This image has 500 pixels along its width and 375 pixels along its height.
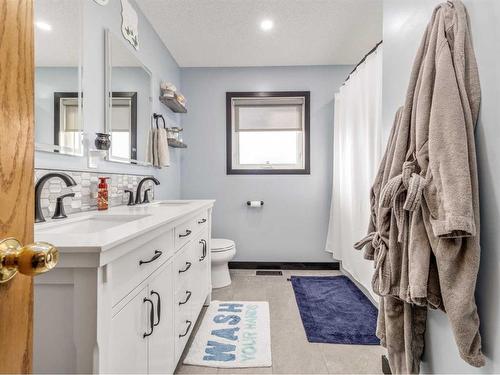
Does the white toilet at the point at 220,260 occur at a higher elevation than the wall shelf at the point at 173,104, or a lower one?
lower

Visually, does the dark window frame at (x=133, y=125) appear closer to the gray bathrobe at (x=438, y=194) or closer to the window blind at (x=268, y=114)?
the window blind at (x=268, y=114)

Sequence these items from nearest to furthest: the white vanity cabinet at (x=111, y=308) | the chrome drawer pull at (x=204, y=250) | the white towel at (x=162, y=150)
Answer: the white vanity cabinet at (x=111, y=308) → the chrome drawer pull at (x=204, y=250) → the white towel at (x=162, y=150)

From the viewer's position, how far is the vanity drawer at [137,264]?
2.49 ft

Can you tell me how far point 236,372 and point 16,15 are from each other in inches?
64.9

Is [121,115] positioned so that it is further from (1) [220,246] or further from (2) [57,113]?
(1) [220,246]

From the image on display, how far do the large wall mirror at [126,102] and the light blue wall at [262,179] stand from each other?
0.95 m

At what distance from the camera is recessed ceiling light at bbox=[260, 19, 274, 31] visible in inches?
87.4

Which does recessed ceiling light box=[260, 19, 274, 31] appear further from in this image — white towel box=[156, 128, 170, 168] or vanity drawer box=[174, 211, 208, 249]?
vanity drawer box=[174, 211, 208, 249]

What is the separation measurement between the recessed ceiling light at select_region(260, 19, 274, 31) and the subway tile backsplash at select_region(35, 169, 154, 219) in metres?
1.65

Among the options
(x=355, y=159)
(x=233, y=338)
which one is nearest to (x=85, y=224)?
(x=233, y=338)

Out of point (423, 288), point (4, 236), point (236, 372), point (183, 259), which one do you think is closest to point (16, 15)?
point (4, 236)

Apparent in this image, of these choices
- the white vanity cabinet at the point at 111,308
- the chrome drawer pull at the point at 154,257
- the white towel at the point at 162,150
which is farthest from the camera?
the white towel at the point at 162,150

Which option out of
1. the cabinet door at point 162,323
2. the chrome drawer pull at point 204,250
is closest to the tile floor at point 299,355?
the cabinet door at point 162,323

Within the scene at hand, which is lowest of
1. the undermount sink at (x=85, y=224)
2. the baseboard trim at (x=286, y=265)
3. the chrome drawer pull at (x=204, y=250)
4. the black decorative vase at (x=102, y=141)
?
the baseboard trim at (x=286, y=265)
